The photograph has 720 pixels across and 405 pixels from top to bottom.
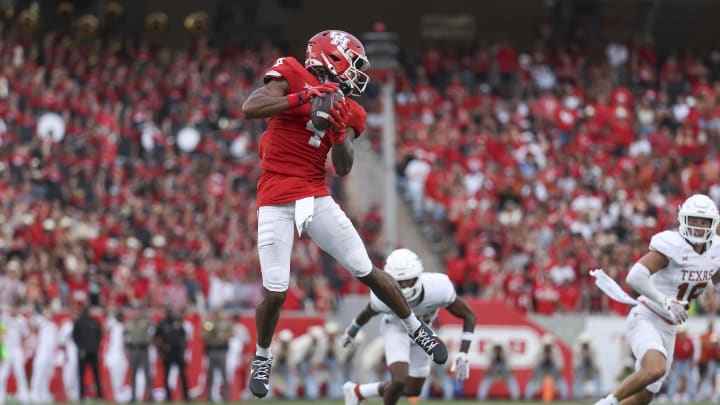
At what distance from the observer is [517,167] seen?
2714cm

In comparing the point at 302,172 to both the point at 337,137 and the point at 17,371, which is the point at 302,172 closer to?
the point at 337,137

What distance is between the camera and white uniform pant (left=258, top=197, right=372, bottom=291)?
33.2 ft

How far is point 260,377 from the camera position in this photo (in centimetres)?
1025

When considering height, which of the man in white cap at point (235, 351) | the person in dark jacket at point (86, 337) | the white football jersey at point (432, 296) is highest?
the white football jersey at point (432, 296)

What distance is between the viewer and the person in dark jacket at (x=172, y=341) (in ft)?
69.1

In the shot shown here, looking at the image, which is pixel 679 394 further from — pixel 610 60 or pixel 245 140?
pixel 610 60

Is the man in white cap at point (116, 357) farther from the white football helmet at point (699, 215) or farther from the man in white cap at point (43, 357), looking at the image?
the white football helmet at point (699, 215)

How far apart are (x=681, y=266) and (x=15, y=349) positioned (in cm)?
1204

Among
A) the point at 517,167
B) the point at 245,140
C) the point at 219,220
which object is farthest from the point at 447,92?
the point at 219,220

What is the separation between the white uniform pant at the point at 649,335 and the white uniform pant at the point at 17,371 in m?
11.5

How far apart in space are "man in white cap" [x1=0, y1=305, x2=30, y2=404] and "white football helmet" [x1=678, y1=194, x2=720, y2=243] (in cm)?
1200

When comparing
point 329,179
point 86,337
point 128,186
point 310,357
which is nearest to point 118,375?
point 86,337

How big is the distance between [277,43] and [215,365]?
1176 centimetres

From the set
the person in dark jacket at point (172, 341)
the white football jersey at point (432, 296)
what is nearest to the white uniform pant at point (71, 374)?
the person in dark jacket at point (172, 341)
